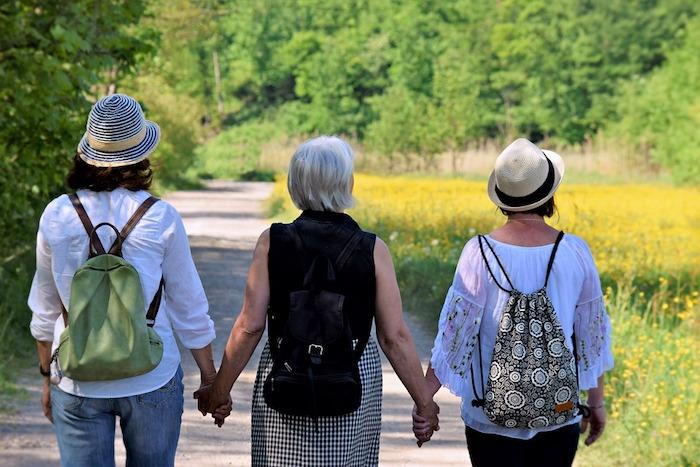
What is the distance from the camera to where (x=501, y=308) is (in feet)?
14.3

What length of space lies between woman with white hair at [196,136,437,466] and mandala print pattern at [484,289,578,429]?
0.37 metres

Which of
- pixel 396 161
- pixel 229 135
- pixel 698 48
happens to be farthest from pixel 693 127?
pixel 229 135

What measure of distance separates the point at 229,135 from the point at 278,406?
76478 mm

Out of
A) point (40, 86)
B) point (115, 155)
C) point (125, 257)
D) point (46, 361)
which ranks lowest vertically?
point (40, 86)

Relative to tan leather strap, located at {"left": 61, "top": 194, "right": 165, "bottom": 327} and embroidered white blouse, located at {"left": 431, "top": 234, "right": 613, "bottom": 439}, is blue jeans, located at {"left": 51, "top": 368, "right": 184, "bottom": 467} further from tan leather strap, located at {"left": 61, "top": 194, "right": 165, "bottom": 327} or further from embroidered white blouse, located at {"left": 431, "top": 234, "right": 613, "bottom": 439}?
embroidered white blouse, located at {"left": 431, "top": 234, "right": 613, "bottom": 439}

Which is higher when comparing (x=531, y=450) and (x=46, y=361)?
(x=46, y=361)

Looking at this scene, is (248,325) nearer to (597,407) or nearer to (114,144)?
(114,144)

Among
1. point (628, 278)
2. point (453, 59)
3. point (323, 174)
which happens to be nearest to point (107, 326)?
point (323, 174)

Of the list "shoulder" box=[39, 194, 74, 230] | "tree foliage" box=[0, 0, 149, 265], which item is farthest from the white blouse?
"tree foliage" box=[0, 0, 149, 265]

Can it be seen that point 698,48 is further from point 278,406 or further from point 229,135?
point 278,406

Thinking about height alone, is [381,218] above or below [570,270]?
below

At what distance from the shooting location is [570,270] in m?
4.38

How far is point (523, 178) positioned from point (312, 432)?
1053 millimetres

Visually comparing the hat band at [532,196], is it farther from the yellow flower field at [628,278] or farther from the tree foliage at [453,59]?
the tree foliage at [453,59]
